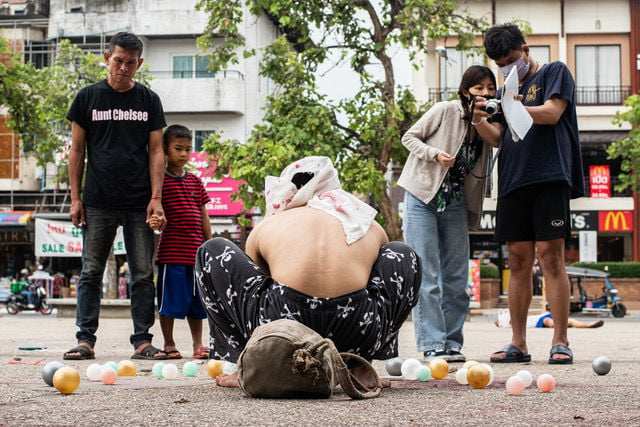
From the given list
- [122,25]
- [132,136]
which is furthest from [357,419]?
[122,25]

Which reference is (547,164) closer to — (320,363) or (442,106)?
(442,106)

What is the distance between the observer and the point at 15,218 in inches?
1305

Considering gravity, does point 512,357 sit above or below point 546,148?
below

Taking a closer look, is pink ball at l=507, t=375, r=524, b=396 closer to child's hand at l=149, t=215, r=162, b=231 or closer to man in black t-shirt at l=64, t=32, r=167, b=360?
man in black t-shirt at l=64, t=32, r=167, b=360

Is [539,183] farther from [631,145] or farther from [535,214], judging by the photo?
[631,145]

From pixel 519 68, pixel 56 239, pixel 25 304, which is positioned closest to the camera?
pixel 519 68

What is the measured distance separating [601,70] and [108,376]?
31159mm

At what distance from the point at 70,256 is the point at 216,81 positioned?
306 inches

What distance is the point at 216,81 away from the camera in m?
33.0

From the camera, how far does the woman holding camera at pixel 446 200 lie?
5.90 meters

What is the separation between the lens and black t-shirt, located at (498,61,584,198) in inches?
225

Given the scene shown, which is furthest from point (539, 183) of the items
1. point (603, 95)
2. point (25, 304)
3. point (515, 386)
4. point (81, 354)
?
point (603, 95)

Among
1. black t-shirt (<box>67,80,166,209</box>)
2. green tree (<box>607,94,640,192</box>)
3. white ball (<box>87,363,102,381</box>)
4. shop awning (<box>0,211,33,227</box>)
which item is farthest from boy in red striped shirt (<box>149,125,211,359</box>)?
shop awning (<box>0,211,33,227</box>)

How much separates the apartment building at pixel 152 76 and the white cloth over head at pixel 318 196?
28203 mm
